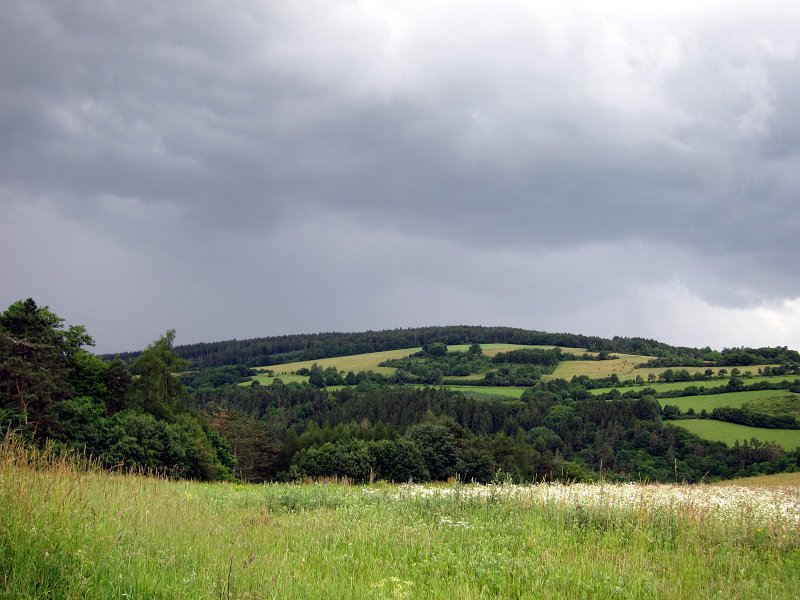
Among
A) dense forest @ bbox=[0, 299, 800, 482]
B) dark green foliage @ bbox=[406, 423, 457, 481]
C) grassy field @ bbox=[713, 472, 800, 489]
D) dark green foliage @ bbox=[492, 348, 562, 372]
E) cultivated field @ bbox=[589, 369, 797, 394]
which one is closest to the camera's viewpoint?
grassy field @ bbox=[713, 472, 800, 489]

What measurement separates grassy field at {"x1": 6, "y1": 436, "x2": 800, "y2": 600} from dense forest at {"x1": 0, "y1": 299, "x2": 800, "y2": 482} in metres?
2.10

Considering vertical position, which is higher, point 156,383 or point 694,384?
point 156,383

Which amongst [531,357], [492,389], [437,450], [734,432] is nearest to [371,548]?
[437,450]

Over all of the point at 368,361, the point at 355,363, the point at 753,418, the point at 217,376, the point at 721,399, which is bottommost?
the point at 217,376

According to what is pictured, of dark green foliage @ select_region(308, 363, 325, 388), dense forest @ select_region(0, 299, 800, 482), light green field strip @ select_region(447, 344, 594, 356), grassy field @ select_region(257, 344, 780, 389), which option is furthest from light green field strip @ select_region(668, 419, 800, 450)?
dark green foliage @ select_region(308, 363, 325, 388)

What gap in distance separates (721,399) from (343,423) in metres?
64.1

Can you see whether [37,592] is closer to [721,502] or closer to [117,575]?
→ [117,575]

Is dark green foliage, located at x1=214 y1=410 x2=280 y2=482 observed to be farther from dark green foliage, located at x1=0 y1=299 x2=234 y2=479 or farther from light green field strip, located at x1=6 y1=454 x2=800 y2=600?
light green field strip, located at x1=6 y1=454 x2=800 y2=600

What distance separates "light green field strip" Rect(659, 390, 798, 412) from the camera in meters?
97.0

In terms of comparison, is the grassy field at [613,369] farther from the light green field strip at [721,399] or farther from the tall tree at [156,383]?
the tall tree at [156,383]

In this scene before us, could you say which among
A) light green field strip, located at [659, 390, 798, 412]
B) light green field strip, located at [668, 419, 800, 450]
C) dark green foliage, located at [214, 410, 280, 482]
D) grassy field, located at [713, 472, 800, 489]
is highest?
grassy field, located at [713, 472, 800, 489]

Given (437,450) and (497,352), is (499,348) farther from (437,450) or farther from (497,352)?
(437,450)

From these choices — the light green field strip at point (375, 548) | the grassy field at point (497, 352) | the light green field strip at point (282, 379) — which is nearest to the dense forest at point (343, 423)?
the light green field strip at point (375, 548)

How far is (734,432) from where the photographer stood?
86312 millimetres
